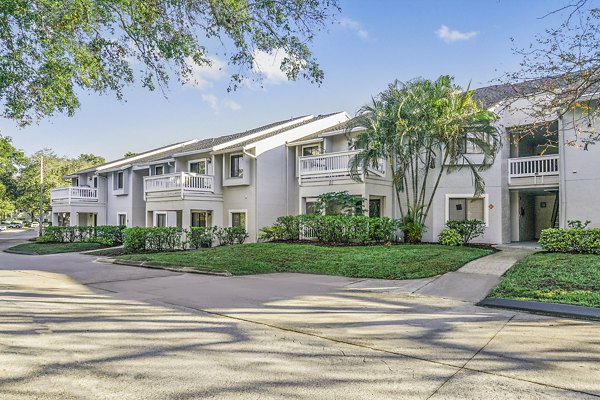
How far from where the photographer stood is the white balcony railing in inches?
695

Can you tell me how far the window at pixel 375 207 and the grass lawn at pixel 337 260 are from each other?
4506 mm

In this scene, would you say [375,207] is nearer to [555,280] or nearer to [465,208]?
[465,208]

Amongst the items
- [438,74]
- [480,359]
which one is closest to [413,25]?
[438,74]

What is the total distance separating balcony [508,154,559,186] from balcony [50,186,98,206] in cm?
3043

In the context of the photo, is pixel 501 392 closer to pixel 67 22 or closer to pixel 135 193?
pixel 67 22

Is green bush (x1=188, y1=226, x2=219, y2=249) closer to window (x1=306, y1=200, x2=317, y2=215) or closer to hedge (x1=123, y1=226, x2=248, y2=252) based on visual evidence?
hedge (x1=123, y1=226, x2=248, y2=252)

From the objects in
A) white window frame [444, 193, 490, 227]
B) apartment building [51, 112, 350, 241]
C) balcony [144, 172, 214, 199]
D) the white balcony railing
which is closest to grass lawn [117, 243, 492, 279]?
white window frame [444, 193, 490, 227]

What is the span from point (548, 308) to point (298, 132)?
18.6 meters

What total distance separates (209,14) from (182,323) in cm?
676

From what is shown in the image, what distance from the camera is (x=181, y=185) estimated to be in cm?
2286

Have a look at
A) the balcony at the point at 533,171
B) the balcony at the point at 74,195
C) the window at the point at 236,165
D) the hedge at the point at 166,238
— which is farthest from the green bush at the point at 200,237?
the balcony at the point at 74,195

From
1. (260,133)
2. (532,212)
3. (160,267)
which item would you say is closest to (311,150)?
(260,133)

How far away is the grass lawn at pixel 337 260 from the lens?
12.3 metres

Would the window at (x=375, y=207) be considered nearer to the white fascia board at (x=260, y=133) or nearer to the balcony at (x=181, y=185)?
the white fascia board at (x=260, y=133)
